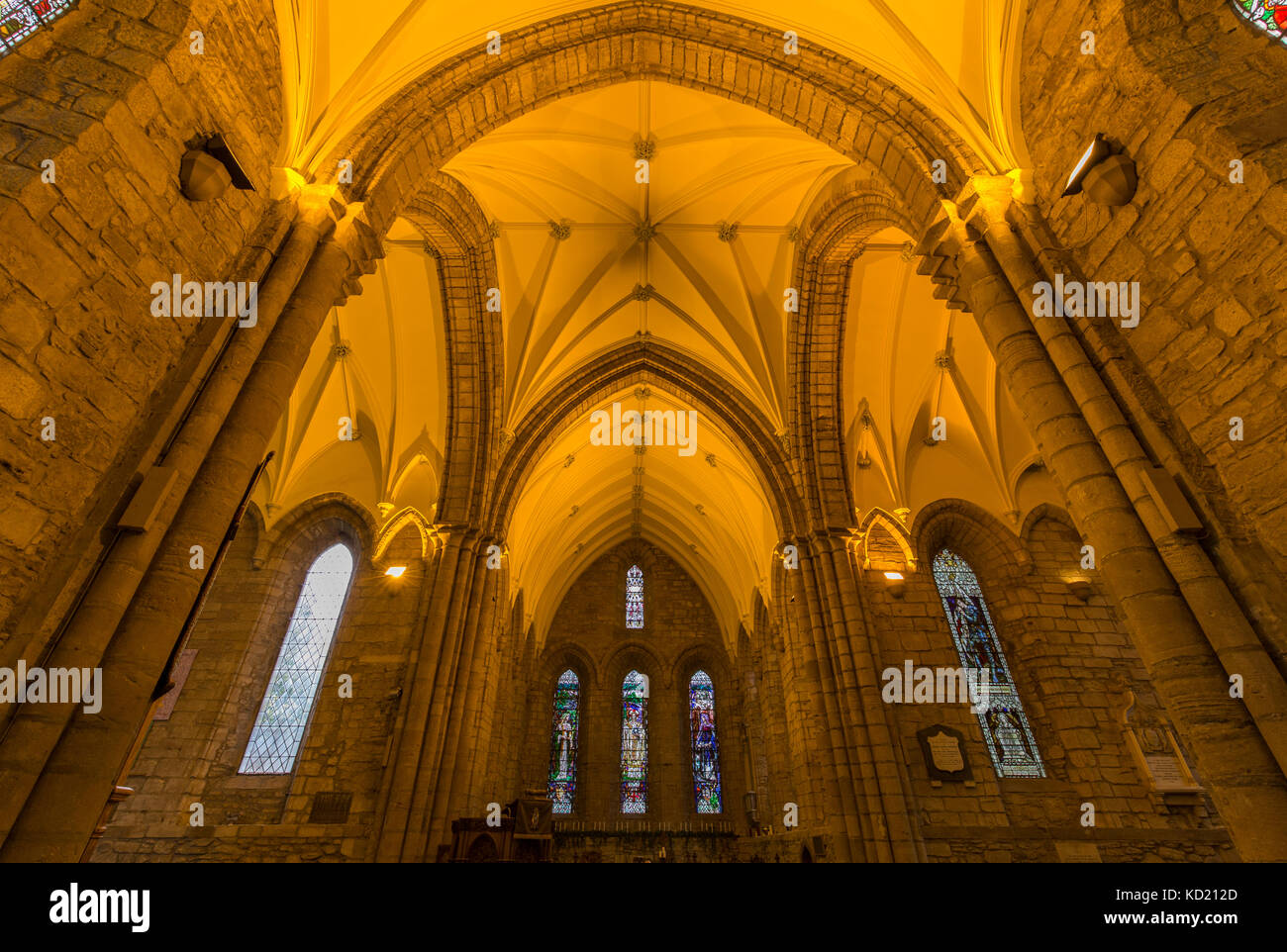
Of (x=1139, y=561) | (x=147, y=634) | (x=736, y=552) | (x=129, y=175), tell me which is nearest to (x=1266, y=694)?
(x=1139, y=561)

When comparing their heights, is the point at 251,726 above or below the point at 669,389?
below

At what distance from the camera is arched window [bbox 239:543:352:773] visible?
10484 mm

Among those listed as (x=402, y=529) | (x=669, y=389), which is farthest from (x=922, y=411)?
(x=402, y=529)

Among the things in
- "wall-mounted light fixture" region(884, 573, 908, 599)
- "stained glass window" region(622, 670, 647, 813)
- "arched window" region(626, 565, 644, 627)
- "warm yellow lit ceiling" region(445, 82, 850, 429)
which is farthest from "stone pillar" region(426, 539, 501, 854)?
"arched window" region(626, 565, 644, 627)

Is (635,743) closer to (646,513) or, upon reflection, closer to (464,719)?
(646,513)

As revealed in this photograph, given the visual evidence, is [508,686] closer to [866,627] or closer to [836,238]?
[866,627]

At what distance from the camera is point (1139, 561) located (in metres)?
3.80

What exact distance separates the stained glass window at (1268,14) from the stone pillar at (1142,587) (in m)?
2.07

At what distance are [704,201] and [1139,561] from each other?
984 cm

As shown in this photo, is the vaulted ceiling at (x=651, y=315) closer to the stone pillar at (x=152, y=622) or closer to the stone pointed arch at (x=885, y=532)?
the stone pointed arch at (x=885, y=532)

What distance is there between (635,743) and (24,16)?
2006 centimetres

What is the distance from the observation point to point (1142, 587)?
147 inches

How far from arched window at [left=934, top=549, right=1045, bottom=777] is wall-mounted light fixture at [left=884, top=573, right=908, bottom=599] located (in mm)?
1563

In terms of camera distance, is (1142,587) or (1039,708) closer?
(1142,587)
